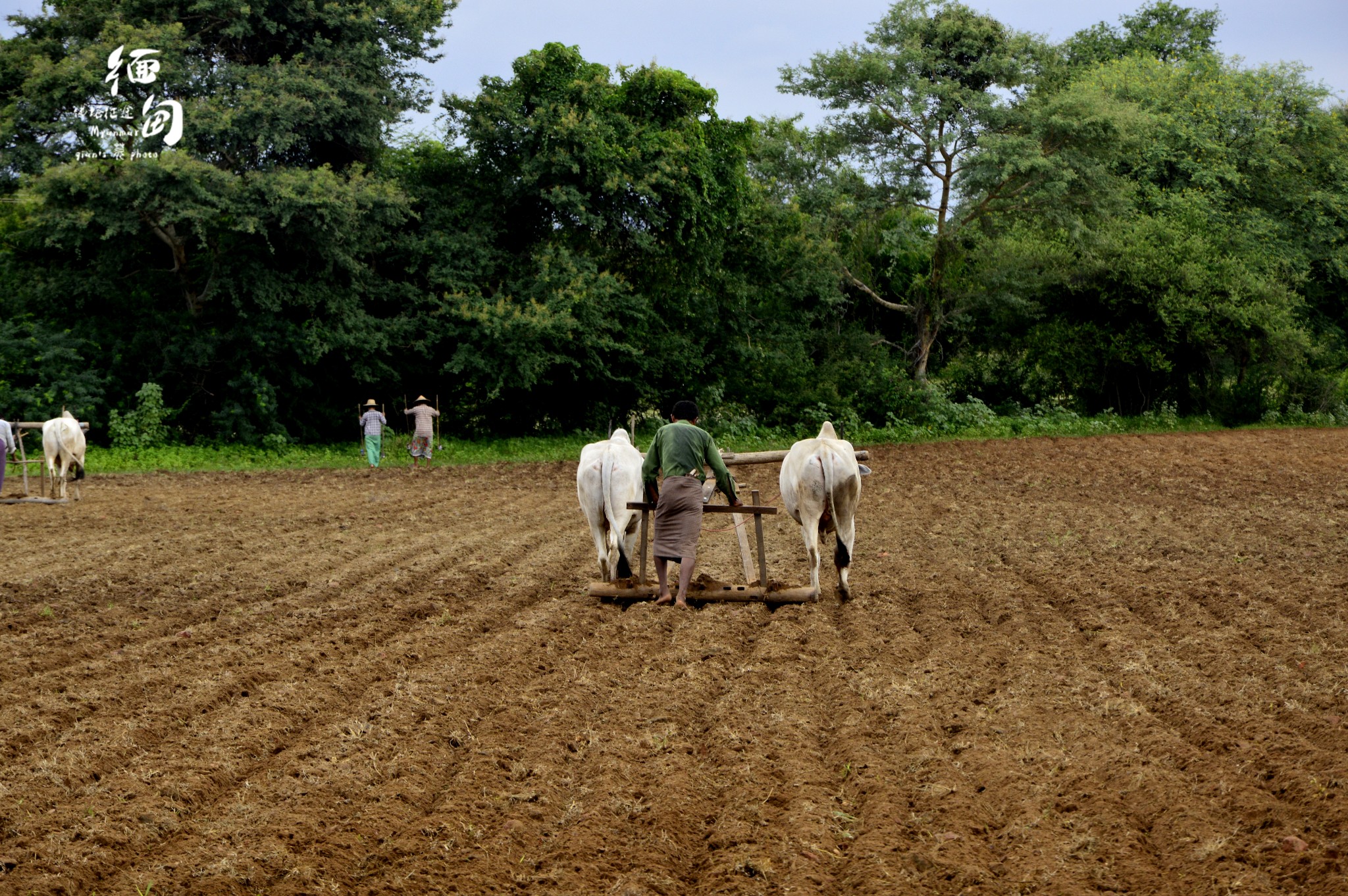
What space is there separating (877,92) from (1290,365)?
14414 millimetres

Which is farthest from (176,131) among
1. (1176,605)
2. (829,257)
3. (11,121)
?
(1176,605)

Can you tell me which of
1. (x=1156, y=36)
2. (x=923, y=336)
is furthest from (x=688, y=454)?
(x=1156, y=36)

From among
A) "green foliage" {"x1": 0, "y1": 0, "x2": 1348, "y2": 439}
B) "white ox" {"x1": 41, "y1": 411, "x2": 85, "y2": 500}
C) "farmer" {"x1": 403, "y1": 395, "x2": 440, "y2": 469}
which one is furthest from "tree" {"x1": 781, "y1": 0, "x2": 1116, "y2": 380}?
"white ox" {"x1": 41, "y1": 411, "x2": 85, "y2": 500}

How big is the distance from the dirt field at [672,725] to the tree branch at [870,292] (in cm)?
1945

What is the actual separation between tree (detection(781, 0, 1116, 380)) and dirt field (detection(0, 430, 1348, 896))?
17.5 m

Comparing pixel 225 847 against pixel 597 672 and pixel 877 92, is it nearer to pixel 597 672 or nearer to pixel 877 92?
pixel 597 672

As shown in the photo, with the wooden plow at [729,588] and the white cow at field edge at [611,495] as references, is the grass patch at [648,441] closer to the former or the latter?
the white cow at field edge at [611,495]

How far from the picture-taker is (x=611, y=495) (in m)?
9.94

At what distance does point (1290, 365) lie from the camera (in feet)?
107

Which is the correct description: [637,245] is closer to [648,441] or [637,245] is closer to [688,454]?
[648,441]

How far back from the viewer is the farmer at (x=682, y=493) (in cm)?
917

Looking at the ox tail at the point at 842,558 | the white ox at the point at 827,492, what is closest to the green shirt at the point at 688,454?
the white ox at the point at 827,492

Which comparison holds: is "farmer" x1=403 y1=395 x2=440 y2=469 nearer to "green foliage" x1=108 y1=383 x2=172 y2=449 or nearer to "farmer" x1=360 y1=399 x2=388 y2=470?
"farmer" x1=360 y1=399 x2=388 y2=470

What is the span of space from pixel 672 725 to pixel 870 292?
1046 inches
